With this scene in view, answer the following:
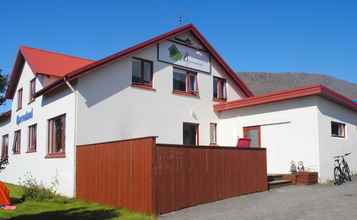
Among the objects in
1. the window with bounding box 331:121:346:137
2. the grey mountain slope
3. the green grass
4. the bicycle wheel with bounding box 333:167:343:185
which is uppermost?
the grey mountain slope

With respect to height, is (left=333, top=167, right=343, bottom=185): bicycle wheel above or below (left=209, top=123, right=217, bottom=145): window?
below

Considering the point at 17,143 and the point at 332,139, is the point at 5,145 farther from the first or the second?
the point at 332,139

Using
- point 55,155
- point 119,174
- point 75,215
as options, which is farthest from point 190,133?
point 75,215

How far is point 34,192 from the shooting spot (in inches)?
532

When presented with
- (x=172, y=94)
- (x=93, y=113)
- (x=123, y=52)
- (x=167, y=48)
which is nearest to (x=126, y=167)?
(x=93, y=113)

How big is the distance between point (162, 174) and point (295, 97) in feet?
26.0

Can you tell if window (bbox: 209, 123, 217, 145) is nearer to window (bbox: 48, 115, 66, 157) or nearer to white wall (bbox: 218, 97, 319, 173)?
white wall (bbox: 218, 97, 319, 173)

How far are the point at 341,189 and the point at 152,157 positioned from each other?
722cm

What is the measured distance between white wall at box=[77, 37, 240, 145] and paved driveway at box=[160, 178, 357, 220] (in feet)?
18.0

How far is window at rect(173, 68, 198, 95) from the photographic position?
18.4 meters

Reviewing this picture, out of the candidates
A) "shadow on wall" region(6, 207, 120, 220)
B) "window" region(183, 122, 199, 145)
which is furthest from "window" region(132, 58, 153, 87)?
"shadow on wall" region(6, 207, 120, 220)

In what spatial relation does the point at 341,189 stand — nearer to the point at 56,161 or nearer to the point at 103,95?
the point at 103,95

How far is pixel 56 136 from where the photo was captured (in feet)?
50.9

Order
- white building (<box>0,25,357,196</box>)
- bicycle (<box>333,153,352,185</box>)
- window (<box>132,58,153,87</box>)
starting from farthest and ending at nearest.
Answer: window (<box>132,58,153,87</box>), bicycle (<box>333,153,352,185</box>), white building (<box>0,25,357,196</box>)
